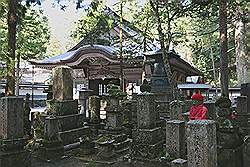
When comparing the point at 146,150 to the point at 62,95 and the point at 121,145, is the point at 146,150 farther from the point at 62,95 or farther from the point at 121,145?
the point at 62,95

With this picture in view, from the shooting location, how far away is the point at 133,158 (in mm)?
7113

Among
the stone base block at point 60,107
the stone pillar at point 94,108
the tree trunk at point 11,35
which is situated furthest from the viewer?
the stone pillar at point 94,108

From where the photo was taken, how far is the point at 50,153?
304 inches

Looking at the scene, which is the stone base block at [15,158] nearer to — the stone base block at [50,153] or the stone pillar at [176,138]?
the stone base block at [50,153]

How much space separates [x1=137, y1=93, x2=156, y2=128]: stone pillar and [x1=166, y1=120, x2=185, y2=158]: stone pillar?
4.26 ft

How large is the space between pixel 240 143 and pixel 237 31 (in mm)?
15433

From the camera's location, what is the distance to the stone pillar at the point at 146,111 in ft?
23.7

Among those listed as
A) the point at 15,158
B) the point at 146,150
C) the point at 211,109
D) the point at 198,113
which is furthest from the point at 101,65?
the point at 198,113

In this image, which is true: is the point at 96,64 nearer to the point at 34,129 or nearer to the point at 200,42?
the point at 34,129

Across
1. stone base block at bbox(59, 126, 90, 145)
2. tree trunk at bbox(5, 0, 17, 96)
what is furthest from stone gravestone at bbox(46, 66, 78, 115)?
tree trunk at bbox(5, 0, 17, 96)

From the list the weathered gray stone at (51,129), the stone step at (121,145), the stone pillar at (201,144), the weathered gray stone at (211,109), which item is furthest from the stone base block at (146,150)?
the stone pillar at (201,144)

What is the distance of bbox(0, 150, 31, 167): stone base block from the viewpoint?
617 centimetres

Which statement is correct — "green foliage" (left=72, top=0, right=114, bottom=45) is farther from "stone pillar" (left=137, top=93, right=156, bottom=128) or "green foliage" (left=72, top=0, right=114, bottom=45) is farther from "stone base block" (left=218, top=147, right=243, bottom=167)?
"stone base block" (left=218, top=147, right=243, bottom=167)

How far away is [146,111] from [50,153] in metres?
3.12
